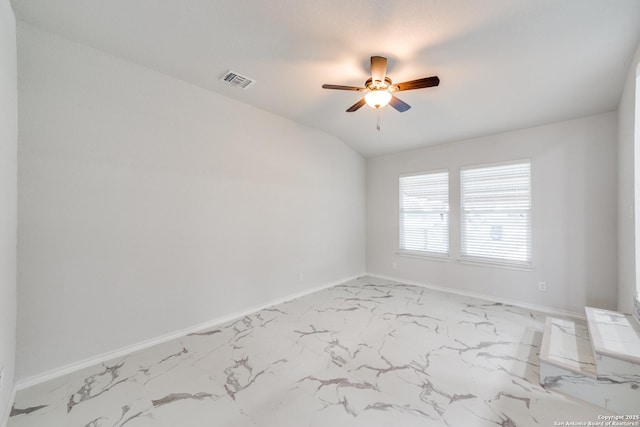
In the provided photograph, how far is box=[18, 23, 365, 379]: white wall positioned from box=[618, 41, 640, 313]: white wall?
3.73 m

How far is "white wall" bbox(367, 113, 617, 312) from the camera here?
3.19 metres

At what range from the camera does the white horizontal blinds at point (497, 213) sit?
3752 millimetres

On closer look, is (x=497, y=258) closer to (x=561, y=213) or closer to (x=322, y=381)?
(x=561, y=213)

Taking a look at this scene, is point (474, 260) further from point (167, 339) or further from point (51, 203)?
point (51, 203)

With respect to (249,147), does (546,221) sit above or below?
below

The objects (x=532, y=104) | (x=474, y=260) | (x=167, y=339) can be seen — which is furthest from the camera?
(x=474, y=260)

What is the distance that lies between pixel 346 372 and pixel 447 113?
338cm

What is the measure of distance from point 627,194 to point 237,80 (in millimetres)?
4219

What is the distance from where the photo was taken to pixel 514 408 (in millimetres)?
1812

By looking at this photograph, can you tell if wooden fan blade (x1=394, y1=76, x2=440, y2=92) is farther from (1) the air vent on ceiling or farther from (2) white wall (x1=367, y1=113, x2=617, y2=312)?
(2) white wall (x1=367, y1=113, x2=617, y2=312)

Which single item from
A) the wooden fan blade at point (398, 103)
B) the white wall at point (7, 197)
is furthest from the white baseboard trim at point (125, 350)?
the wooden fan blade at point (398, 103)

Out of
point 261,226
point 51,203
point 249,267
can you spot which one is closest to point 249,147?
point 261,226

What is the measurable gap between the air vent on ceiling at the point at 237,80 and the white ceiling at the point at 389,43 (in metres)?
0.08

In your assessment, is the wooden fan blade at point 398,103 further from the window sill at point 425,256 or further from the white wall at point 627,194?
the window sill at point 425,256
